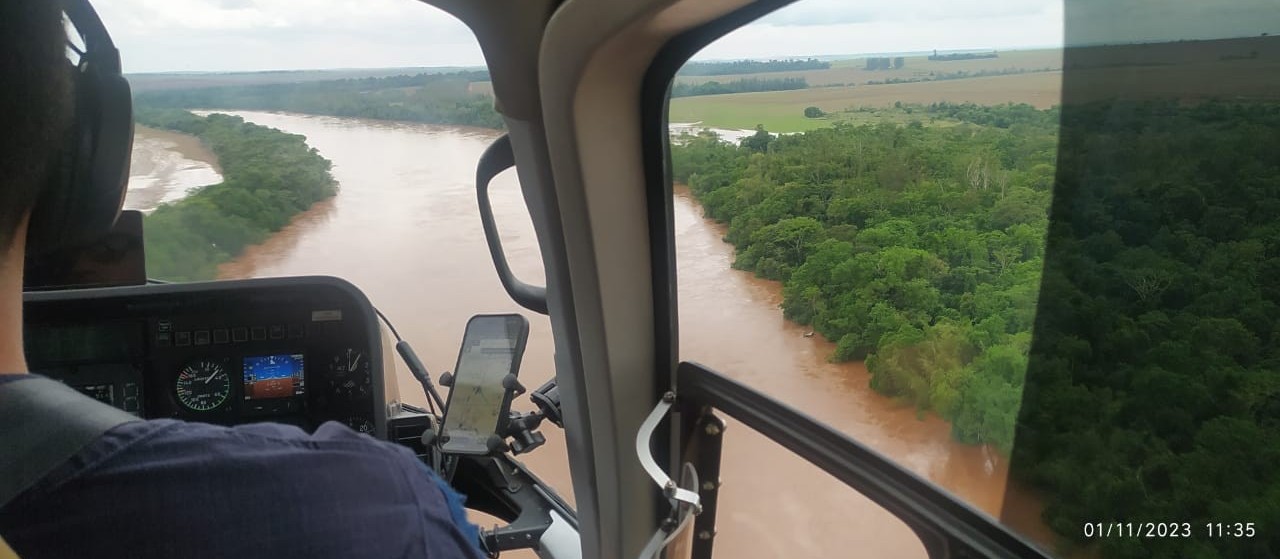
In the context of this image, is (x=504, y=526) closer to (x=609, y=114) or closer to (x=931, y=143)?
(x=609, y=114)

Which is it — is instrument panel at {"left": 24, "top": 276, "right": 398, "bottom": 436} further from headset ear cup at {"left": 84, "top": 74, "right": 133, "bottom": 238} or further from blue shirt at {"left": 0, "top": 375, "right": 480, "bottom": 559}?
blue shirt at {"left": 0, "top": 375, "right": 480, "bottom": 559}

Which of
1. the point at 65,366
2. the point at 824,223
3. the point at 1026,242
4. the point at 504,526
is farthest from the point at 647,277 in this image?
the point at 65,366

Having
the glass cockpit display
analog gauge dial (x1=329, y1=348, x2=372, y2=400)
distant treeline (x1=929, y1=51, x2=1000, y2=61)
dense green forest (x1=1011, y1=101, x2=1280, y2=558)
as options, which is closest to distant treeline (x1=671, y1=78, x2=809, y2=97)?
distant treeline (x1=929, y1=51, x2=1000, y2=61)

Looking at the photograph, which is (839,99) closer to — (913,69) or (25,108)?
(913,69)

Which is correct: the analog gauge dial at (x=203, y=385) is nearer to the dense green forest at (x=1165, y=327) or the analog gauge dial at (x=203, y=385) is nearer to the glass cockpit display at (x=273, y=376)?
the glass cockpit display at (x=273, y=376)

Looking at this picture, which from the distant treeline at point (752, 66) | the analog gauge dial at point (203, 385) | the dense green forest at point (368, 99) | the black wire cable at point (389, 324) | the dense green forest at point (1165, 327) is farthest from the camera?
the black wire cable at point (389, 324)

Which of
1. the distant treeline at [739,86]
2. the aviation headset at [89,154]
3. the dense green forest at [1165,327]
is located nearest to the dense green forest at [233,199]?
the distant treeline at [739,86]
